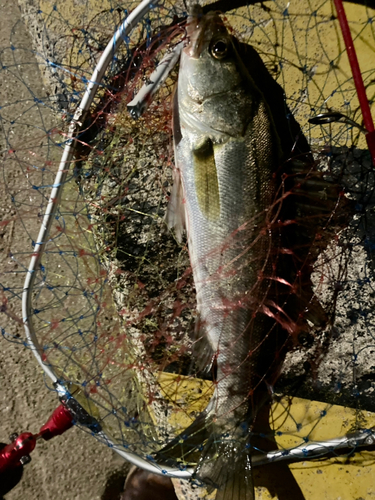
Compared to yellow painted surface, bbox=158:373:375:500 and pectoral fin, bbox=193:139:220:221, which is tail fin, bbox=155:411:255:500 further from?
pectoral fin, bbox=193:139:220:221

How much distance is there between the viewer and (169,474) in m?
1.90

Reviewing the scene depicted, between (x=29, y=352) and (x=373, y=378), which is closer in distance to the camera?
(x=373, y=378)

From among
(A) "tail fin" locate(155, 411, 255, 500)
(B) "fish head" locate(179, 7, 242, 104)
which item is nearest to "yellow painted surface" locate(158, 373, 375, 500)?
(A) "tail fin" locate(155, 411, 255, 500)

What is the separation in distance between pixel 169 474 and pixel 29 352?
1182mm

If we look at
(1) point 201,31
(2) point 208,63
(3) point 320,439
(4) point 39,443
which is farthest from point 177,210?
(4) point 39,443

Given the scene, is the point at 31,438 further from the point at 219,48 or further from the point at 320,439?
the point at 219,48

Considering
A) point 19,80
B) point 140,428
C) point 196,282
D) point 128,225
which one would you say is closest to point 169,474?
point 140,428

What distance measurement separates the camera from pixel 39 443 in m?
2.48

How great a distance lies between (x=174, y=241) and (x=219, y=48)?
3.04 ft

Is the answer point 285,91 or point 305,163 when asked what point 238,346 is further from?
point 285,91

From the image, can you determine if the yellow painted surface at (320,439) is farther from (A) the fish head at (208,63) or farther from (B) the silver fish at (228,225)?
(A) the fish head at (208,63)

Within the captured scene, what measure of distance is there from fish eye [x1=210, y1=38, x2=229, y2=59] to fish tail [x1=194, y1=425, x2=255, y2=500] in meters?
1.67

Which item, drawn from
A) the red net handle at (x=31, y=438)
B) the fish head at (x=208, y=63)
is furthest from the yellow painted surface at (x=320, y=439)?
the fish head at (x=208, y=63)

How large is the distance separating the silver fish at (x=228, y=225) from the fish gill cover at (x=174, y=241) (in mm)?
19
